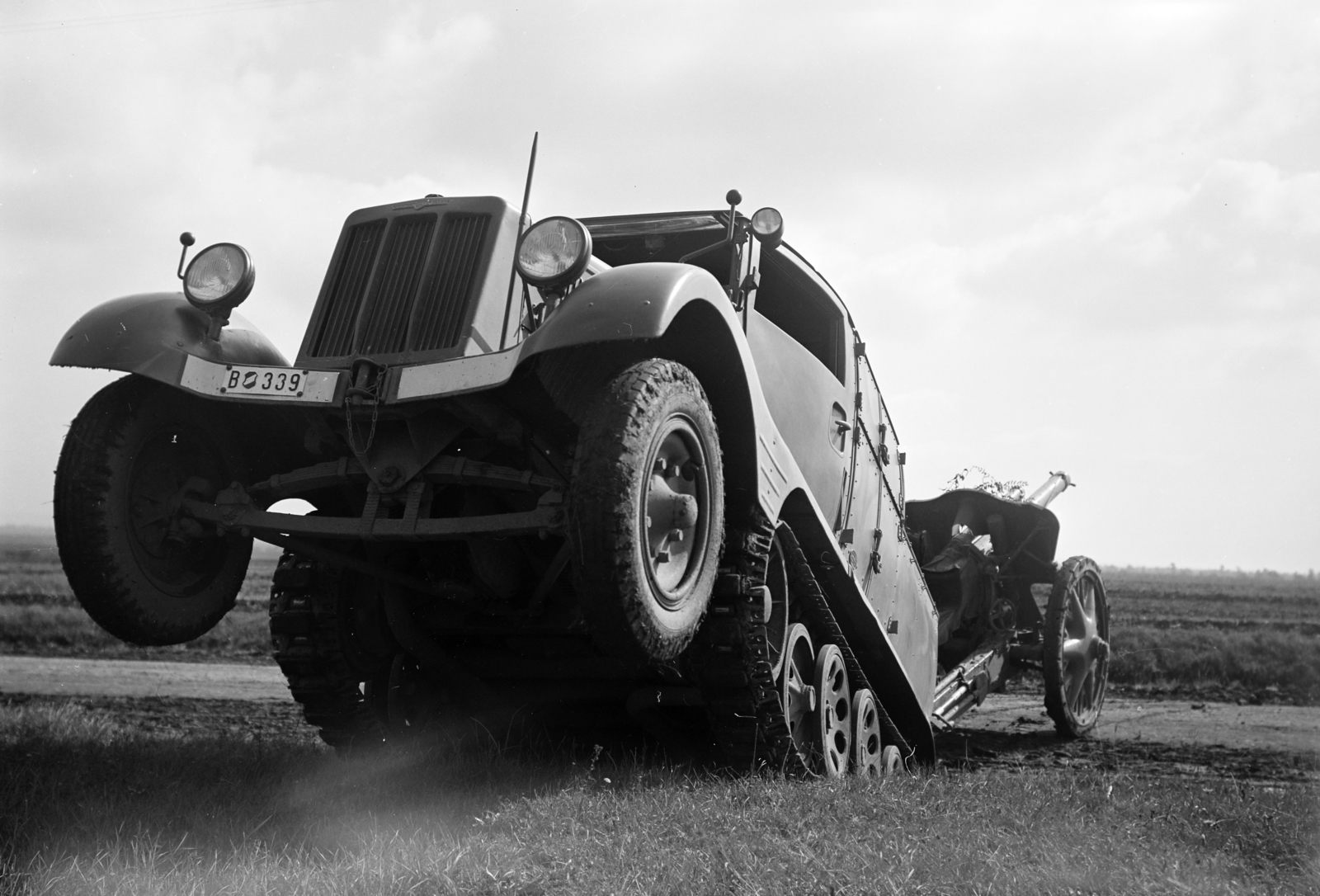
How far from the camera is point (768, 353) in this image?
17.1ft

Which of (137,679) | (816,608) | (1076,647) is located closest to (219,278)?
(816,608)

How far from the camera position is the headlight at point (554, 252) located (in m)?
4.06

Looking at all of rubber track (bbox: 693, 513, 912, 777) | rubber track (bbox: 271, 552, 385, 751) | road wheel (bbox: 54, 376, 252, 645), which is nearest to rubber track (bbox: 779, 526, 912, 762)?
rubber track (bbox: 693, 513, 912, 777)

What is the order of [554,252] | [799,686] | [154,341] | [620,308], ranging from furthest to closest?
[799,686], [154,341], [554,252], [620,308]

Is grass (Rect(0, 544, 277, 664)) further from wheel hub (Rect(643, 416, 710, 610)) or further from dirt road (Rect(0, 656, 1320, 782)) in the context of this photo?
wheel hub (Rect(643, 416, 710, 610))

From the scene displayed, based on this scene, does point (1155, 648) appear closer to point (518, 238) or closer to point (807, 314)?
point (807, 314)

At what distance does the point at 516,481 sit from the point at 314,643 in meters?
1.87

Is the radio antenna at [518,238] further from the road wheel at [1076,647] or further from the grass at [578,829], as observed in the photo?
the road wheel at [1076,647]

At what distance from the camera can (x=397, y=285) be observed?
4.73m

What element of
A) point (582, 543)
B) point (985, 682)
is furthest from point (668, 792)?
point (985, 682)

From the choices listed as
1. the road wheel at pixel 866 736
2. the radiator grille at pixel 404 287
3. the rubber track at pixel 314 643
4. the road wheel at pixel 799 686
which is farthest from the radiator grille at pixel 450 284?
the road wheel at pixel 866 736

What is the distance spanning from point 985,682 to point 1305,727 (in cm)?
341

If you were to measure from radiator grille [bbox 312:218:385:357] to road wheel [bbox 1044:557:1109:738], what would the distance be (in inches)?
231

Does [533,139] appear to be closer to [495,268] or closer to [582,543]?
[495,268]
